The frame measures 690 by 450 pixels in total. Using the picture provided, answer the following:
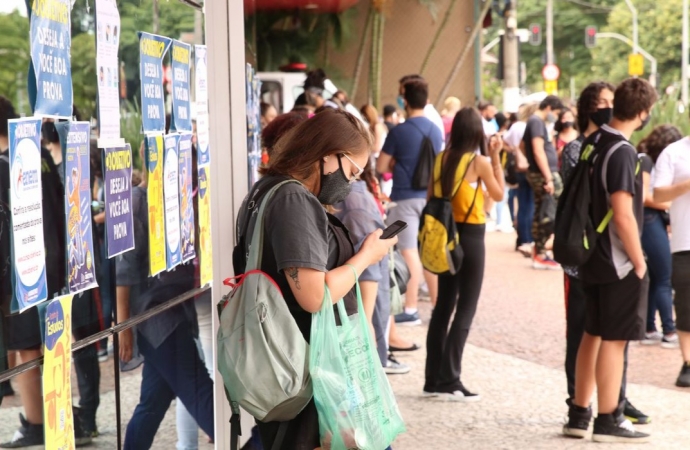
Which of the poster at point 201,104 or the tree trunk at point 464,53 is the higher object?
the tree trunk at point 464,53

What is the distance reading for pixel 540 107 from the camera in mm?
13914

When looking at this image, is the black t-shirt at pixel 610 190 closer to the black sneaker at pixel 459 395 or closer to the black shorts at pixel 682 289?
the black sneaker at pixel 459 395

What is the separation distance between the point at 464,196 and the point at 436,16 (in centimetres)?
1808

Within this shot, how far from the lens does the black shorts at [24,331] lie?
107 inches

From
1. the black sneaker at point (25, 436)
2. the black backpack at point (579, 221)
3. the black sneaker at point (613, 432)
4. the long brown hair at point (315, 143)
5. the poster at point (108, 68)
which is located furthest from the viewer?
the black sneaker at point (613, 432)

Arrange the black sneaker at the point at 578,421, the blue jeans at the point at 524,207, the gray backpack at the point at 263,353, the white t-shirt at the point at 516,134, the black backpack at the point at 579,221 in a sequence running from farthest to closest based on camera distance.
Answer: the white t-shirt at the point at 516,134 → the blue jeans at the point at 524,207 → the black sneaker at the point at 578,421 → the black backpack at the point at 579,221 → the gray backpack at the point at 263,353

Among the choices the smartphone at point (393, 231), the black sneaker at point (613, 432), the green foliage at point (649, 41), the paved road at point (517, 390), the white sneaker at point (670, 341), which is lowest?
the paved road at point (517, 390)

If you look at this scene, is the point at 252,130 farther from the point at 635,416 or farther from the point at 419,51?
the point at 419,51

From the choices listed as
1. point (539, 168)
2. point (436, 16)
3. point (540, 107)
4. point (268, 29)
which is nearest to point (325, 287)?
point (539, 168)

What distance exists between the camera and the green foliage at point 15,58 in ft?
8.83

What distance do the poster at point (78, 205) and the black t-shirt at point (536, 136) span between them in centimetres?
993

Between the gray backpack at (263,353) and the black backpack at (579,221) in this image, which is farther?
the black backpack at (579,221)

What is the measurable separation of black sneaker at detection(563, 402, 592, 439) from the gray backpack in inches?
130

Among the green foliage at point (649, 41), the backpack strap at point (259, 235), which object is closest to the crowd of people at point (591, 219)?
the backpack strap at point (259, 235)
